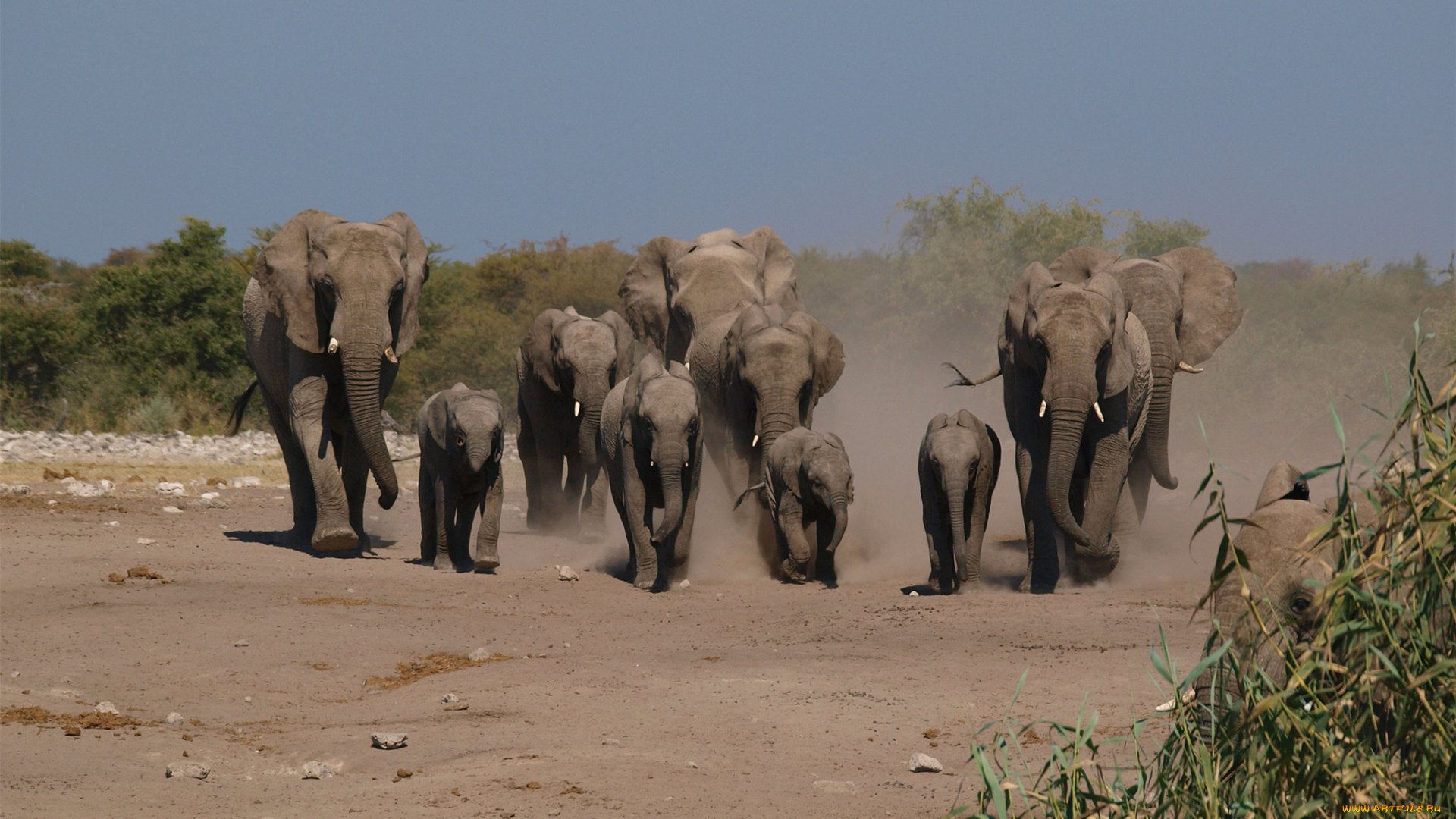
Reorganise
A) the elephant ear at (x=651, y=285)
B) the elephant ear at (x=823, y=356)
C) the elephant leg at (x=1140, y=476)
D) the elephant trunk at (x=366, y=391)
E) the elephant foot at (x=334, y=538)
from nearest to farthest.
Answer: the elephant trunk at (x=366, y=391) → the elephant foot at (x=334, y=538) → the elephant leg at (x=1140, y=476) → the elephant ear at (x=823, y=356) → the elephant ear at (x=651, y=285)

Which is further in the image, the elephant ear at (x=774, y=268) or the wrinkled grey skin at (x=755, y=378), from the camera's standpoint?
the elephant ear at (x=774, y=268)

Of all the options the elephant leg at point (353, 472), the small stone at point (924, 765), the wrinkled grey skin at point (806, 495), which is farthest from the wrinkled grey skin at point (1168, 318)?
the small stone at point (924, 765)

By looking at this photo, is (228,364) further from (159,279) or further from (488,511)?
(488,511)

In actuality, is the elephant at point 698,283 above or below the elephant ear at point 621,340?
above

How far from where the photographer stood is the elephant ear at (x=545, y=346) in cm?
1468

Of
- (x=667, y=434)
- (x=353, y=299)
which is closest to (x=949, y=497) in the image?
(x=667, y=434)

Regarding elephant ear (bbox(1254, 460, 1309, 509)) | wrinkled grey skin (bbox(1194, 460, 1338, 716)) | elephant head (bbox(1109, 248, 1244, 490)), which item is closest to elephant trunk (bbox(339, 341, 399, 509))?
elephant head (bbox(1109, 248, 1244, 490))

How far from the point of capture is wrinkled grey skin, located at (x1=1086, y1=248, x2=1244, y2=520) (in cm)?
1205

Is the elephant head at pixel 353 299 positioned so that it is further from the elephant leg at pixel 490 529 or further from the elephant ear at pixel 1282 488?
the elephant ear at pixel 1282 488

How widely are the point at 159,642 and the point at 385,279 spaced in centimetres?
379

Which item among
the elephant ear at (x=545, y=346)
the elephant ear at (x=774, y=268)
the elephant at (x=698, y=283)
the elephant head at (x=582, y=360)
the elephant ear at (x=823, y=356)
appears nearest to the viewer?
the elephant ear at (x=823, y=356)

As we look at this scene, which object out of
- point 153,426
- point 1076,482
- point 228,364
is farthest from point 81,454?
point 1076,482

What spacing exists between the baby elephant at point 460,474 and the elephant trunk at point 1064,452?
13.2 ft

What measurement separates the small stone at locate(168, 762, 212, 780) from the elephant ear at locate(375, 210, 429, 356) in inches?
238
